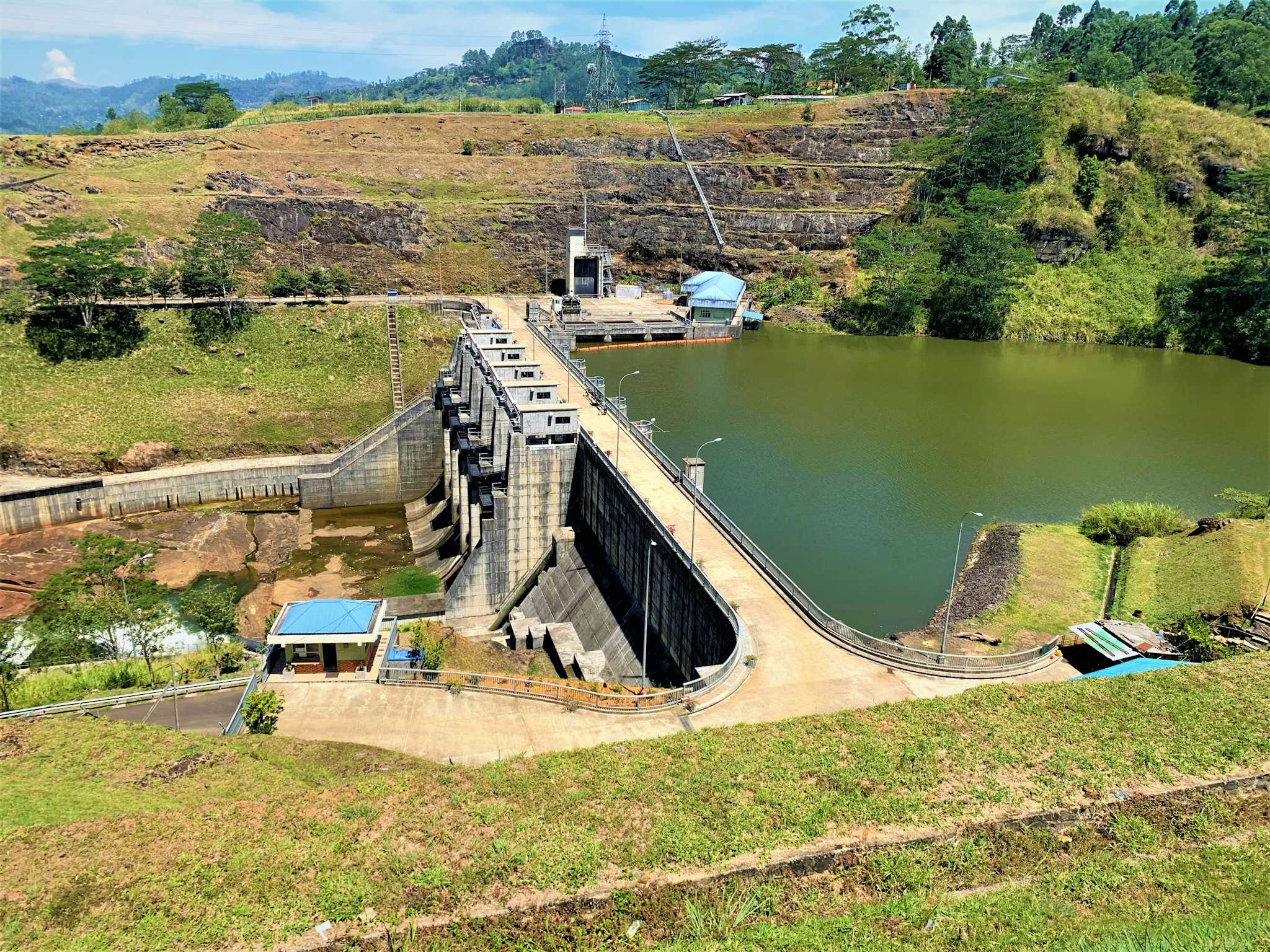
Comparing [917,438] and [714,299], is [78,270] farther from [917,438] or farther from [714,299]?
[917,438]

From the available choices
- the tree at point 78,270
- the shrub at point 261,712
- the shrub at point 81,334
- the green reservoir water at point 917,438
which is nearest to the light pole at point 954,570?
the green reservoir water at point 917,438

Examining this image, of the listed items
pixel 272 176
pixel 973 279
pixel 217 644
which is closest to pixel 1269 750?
pixel 217 644

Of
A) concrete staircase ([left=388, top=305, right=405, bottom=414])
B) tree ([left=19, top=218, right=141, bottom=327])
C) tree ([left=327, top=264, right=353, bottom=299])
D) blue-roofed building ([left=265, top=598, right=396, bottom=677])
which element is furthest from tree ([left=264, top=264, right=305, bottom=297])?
blue-roofed building ([left=265, top=598, right=396, bottom=677])

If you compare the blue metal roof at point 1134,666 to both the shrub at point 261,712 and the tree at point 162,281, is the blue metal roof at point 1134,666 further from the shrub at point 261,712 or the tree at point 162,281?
the tree at point 162,281

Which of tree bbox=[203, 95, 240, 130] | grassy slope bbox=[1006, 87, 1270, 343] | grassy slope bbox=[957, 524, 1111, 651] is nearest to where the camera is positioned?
→ grassy slope bbox=[957, 524, 1111, 651]

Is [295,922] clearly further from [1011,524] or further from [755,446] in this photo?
[755,446]

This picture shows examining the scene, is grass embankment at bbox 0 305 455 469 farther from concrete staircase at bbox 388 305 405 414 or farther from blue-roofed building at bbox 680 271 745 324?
blue-roofed building at bbox 680 271 745 324

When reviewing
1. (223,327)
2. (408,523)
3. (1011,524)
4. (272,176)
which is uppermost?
(272,176)
